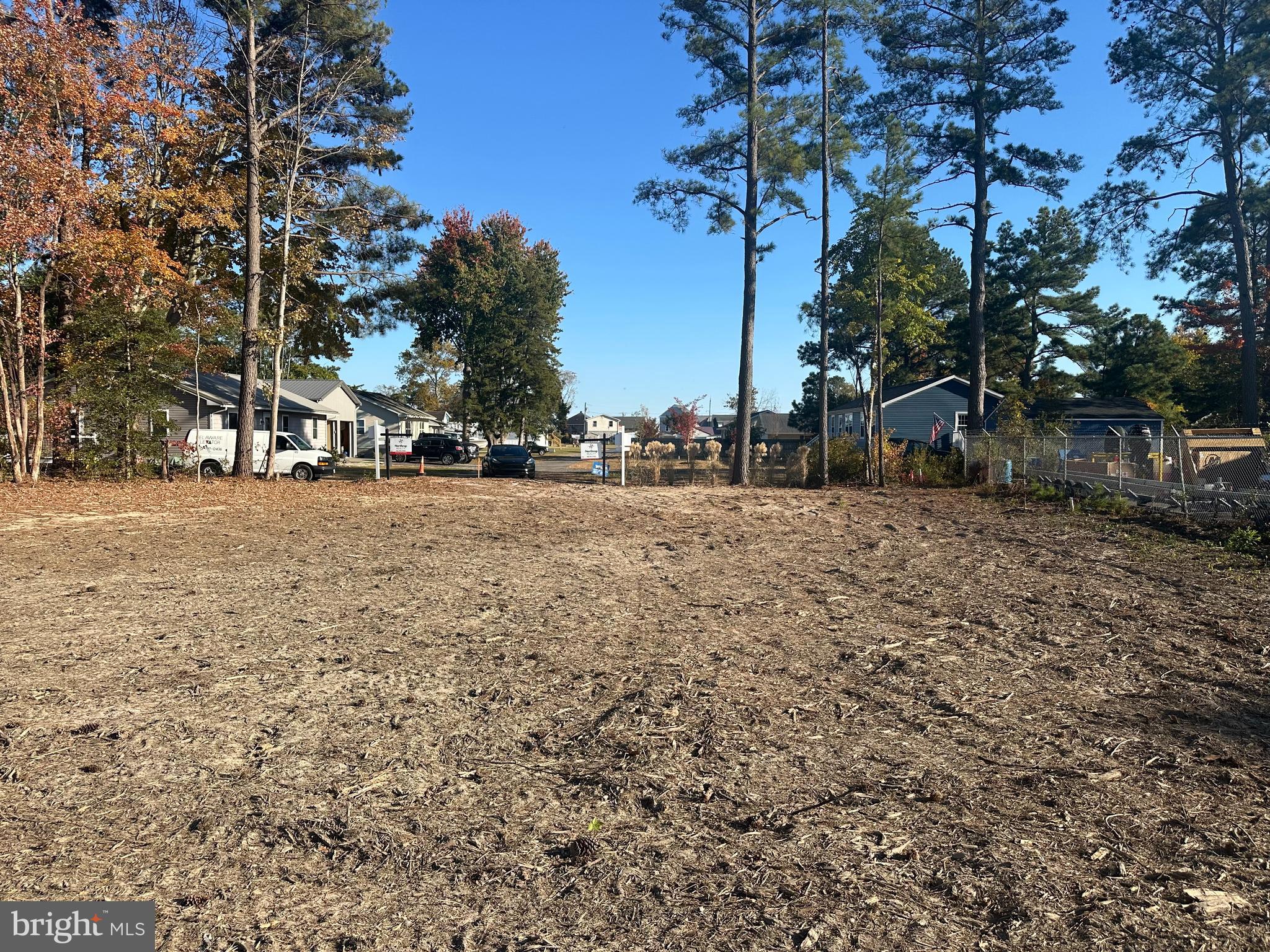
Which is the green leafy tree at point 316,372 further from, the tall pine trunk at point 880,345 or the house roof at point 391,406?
the tall pine trunk at point 880,345

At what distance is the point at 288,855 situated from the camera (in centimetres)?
305

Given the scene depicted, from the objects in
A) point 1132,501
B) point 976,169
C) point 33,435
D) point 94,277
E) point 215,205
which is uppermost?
Result: point 976,169

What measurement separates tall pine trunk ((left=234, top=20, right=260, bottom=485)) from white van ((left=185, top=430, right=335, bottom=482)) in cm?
125

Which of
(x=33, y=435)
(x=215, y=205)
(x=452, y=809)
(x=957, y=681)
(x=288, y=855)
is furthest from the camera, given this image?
(x=215, y=205)

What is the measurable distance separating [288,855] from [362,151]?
2585 cm

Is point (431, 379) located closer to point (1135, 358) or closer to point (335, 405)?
point (335, 405)

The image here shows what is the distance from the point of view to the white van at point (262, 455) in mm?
24516

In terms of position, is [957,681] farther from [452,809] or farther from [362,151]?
[362,151]

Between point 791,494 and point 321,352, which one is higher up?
point 321,352

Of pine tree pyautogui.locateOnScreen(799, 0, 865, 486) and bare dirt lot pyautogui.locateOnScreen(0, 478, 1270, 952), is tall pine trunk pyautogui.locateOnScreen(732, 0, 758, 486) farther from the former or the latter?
bare dirt lot pyautogui.locateOnScreen(0, 478, 1270, 952)

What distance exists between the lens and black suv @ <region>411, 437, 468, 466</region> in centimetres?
4556

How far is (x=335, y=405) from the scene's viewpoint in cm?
4744

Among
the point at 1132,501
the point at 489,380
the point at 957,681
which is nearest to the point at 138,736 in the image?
the point at 957,681

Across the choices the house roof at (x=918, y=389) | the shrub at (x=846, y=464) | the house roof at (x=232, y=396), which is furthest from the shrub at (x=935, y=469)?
the house roof at (x=232, y=396)
